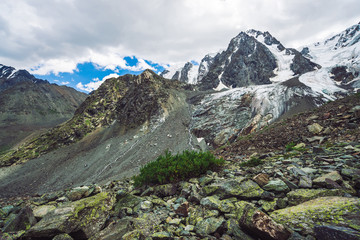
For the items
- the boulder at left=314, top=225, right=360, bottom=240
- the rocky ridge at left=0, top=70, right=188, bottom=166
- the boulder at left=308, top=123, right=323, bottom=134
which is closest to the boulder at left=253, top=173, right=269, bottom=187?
the boulder at left=314, top=225, right=360, bottom=240

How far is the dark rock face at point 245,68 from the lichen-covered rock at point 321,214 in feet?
460

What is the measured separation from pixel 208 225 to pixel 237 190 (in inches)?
68.6

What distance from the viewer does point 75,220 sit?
4.36m

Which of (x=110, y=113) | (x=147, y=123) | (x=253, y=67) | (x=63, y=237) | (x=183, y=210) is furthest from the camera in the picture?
(x=253, y=67)

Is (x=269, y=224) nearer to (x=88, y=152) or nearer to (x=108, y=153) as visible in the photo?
(x=108, y=153)

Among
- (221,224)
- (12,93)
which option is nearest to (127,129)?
(221,224)

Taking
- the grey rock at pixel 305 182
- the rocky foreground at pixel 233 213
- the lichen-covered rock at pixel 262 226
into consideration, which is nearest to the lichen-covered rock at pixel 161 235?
the rocky foreground at pixel 233 213

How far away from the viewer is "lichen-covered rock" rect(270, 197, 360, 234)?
2.77 metres

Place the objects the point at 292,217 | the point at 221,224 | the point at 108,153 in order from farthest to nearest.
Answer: the point at 108,153
the point at 221,224
the point at 292,217

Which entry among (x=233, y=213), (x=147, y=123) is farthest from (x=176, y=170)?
(x=147, y=123)

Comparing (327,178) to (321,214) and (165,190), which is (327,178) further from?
(165,190)

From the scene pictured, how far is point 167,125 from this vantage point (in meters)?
55.1

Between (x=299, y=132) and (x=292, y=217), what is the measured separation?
38.0ft

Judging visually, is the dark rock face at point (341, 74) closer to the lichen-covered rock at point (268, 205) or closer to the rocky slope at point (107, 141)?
the rocky slope at point (107, 141)
